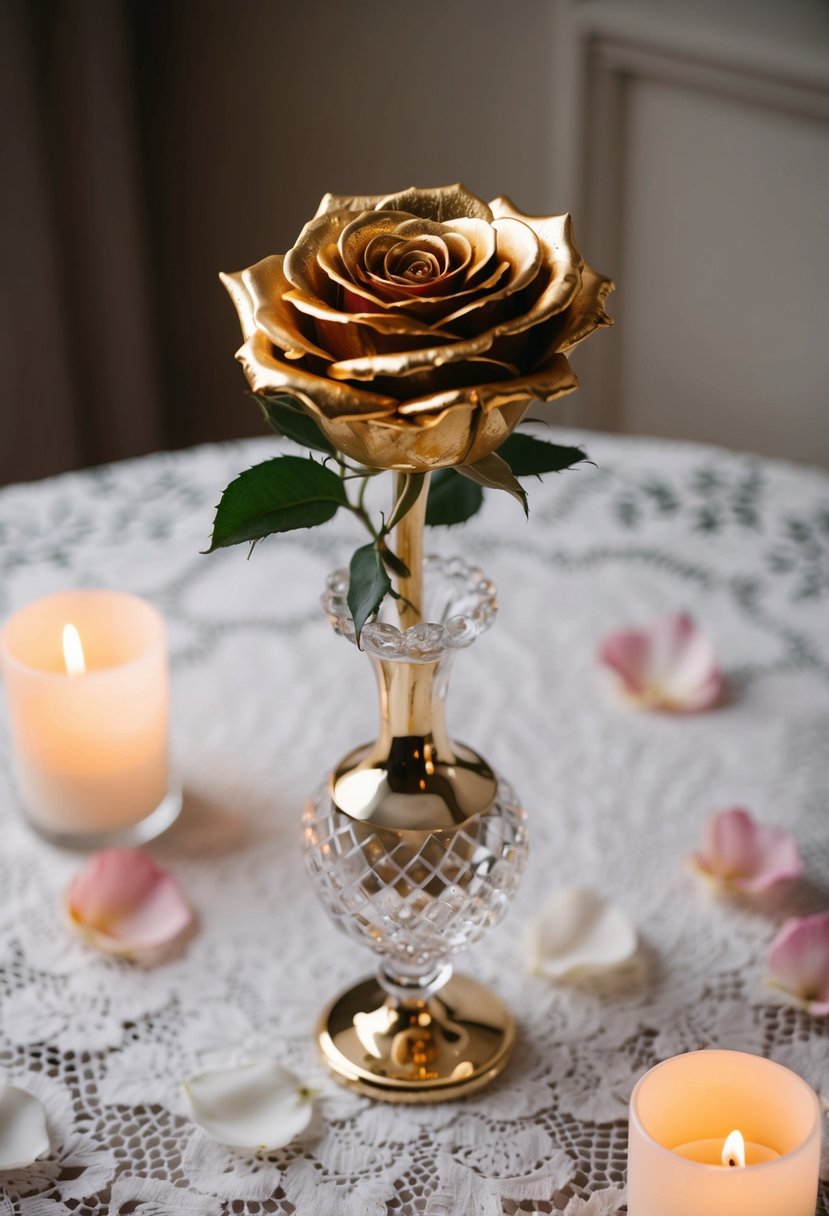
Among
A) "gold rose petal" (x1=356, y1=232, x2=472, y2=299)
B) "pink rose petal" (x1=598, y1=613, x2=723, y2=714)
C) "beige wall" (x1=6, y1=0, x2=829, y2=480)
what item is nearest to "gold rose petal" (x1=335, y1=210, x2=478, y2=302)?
"gold rose petal" (x1=356, y1=232, x2=472, y2=299)

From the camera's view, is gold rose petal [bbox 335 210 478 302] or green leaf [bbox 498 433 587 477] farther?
green leaf [bbox 498 433 587 477]

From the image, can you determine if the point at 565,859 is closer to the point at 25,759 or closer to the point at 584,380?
the point at 25,759

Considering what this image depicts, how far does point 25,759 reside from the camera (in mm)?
806

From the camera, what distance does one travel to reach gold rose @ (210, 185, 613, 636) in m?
0.46

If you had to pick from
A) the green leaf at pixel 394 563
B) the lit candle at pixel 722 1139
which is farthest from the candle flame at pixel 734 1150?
the green leaf at pixel 394 563

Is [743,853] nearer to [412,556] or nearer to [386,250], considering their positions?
[412,556]

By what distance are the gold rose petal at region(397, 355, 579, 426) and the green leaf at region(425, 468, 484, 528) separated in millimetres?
157

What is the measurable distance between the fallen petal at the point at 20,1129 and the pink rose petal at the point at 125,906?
0.35ft

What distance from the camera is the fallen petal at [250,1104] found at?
0.62m

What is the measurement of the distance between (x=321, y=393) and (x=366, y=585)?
4.5 inches

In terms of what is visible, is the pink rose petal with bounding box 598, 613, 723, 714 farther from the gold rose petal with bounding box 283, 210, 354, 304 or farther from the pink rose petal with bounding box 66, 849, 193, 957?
the gold rose petal with bounding box 283, 210, 354, 304

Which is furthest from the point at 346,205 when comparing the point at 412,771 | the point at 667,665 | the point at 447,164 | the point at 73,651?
the point at 447,164

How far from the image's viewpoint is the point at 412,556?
597mm

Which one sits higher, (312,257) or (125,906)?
(312,257)
